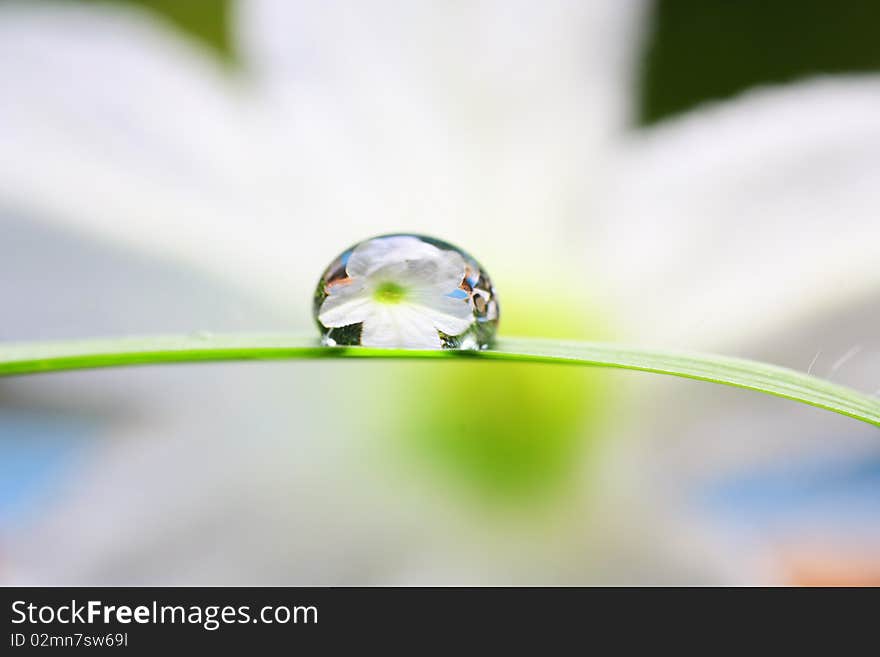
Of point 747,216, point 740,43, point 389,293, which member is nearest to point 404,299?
point 389,293

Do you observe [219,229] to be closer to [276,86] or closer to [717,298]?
[276,86]

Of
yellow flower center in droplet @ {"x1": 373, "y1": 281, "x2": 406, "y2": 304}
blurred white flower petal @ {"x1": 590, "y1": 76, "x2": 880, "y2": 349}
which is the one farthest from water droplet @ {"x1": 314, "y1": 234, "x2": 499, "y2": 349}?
blurred white flower petal @ {"x1": 590, "y1": 76, "x2": 880, "y2": 349}

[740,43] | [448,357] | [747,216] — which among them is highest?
[740,43]

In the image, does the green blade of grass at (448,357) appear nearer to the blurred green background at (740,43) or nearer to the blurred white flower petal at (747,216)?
the blurred white flower petal at (747,216)

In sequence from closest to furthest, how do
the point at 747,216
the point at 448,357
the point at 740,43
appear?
the point at 448,357 → the point at 747,216 → the point at 740,43

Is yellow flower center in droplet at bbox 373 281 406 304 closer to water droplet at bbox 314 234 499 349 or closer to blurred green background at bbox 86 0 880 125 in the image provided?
water droplet at bbox 314 234 499 349

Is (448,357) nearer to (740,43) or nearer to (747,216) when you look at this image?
(747,216)

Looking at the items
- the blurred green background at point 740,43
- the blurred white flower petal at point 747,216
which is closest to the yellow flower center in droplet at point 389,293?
the blurred white flower petal at point 747,216
